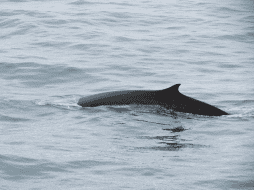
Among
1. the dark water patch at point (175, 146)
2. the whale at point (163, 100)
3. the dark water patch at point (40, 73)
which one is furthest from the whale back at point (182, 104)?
the dark water patch at point (40, 73)

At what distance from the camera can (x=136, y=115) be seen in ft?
35.6

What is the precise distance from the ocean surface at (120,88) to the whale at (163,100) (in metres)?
0.13

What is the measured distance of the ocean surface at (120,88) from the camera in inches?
307

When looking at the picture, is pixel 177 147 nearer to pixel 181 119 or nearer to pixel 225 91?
pixel 181 119

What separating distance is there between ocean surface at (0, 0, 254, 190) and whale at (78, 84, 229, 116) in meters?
0.13

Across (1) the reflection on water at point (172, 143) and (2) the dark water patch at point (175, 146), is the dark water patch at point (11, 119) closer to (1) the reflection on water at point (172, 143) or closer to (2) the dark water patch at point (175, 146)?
(1) the reflection on water at point (172, 143)

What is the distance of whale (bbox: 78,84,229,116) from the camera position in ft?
35.6

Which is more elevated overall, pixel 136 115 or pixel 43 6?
pixel 43 6

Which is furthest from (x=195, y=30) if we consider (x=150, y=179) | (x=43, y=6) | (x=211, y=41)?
(x=150, y=179)

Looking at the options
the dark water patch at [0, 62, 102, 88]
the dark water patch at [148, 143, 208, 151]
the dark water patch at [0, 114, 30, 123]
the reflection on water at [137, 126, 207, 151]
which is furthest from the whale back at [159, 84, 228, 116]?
the dark water patch at [0, 62, 102, 88]

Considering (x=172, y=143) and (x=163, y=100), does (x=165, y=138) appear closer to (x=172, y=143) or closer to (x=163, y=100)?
(x=172, y=143)

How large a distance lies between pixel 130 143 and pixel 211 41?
496 inches

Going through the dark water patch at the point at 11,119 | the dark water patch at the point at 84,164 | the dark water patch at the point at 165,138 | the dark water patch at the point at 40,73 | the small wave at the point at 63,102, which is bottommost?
the dark water patch at the point at 84,164

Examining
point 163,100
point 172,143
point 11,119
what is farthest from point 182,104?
point 11,119
